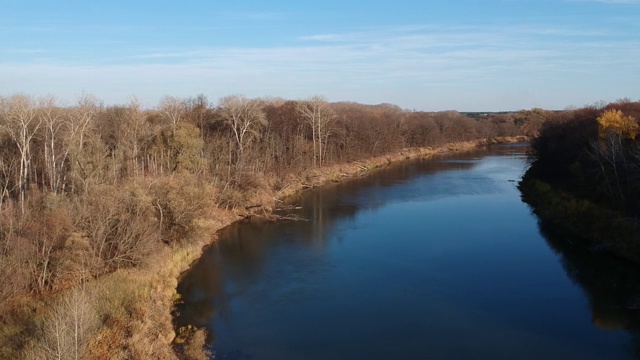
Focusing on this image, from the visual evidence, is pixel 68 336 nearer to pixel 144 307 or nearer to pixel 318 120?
pixel 144 307

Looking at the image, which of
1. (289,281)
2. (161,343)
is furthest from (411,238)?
(161,343)

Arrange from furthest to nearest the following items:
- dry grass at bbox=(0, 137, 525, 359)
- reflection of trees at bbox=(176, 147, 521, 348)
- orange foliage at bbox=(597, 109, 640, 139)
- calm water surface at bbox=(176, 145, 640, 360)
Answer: orange foliage at bbox=(597, 109, 640, 139) < reflection of trees at bbox=(176, 147, 521, 348) < calm water surface at bbox=(176, 145, 640, 360) < dry grass at bbox=(0, 137, 525, 359)

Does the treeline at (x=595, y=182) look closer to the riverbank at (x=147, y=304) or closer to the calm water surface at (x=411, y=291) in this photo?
the calm water surface at (x=411, y=291)

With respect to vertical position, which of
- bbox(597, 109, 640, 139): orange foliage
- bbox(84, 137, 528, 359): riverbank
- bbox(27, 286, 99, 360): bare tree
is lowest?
bbox(84, 137, 528, 359): riverbank

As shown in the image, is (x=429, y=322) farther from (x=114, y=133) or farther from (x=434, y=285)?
(x=114, y=133)

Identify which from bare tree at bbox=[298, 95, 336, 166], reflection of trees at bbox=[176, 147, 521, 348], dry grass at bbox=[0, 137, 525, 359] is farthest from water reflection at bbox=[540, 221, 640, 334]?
bare tree at bbox=[298, 95, 336, 166]

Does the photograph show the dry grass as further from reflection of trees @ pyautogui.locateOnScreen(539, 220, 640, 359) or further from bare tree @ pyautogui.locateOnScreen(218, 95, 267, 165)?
bare tree @ pyautogui.locateOnScreen(218, 95, 267, 165)

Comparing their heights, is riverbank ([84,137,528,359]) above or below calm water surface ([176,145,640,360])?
above
